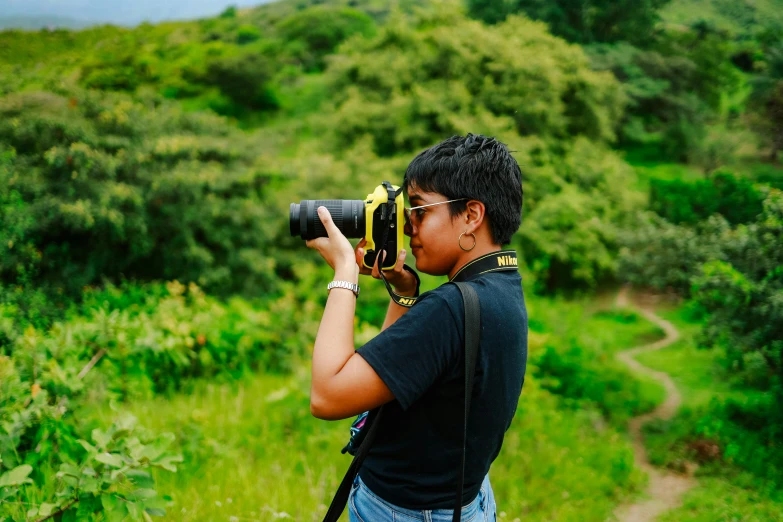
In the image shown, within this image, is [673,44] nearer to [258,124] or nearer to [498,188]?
[258,124]

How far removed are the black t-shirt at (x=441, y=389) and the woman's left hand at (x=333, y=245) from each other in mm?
233

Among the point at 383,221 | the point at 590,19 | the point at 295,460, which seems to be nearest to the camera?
the point at 383,221

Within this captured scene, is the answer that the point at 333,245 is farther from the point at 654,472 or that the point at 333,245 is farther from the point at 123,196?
the point at 123,196

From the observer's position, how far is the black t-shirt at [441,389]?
111cm

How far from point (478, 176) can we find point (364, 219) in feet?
1.03

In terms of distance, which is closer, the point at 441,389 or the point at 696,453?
the point at 441,389

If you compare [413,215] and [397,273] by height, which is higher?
[413,215]

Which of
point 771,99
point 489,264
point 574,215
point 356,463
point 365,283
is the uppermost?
point 489,264

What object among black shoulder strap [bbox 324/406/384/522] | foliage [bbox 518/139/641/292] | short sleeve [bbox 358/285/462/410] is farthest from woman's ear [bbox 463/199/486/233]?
foliage [bbox 518/139/641/292]

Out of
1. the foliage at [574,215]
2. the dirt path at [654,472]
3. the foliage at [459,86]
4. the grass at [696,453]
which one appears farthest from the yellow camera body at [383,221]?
the foliage at [459,86]

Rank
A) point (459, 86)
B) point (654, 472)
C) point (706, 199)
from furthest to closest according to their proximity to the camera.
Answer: point (459, 86) < point (706, 199) < point (654, 472)

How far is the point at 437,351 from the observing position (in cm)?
112

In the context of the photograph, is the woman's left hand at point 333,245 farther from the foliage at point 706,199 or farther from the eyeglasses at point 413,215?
the foliage at point 706,199

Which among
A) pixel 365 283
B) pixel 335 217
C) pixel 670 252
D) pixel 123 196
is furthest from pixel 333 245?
pixel 670 252
